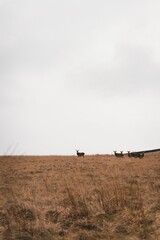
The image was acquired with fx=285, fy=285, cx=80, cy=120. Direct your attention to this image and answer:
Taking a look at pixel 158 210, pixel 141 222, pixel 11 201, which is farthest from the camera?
pixel 11 201

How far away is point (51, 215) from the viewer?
17.3 ft

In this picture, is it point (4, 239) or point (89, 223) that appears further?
point (89, 223)

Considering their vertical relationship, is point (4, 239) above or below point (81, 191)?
below

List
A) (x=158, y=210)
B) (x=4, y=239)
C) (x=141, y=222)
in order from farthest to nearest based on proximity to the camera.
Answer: (x=158, y=210) < (x=141, y=222) < (x=4, y=239)

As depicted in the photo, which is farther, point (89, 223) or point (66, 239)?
point (89, 223)

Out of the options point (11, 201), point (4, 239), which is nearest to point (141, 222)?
point (4, 239)

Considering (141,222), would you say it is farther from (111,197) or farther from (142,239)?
(111,197)

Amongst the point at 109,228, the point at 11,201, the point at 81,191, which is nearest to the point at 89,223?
the point at 109,228

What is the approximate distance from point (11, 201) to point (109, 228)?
2866 millimetres

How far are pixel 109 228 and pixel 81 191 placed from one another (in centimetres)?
168

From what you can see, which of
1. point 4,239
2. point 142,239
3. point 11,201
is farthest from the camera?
point 11,201

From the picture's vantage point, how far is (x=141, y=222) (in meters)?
4.58

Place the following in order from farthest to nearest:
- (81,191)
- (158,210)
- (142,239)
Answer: (81,191) → (158,210) → (142,239)

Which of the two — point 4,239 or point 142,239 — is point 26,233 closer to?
point 4,239
